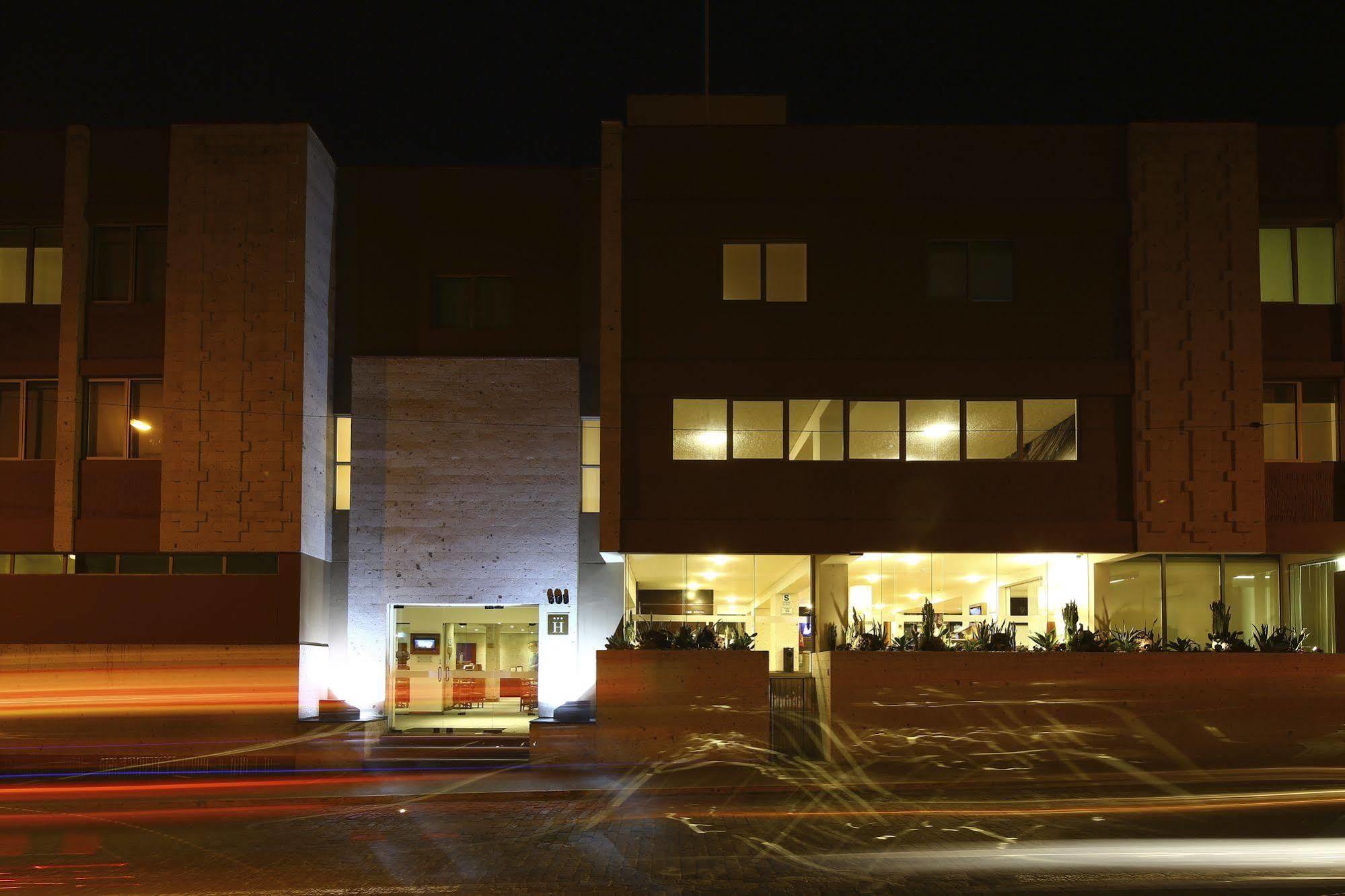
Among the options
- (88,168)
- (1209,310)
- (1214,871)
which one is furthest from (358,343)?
(1214,871)

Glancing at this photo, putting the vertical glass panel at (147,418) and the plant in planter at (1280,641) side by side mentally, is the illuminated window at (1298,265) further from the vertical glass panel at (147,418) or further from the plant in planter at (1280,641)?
the vertical glass panel at (147,418)

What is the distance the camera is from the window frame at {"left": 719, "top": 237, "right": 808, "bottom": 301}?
24.8m

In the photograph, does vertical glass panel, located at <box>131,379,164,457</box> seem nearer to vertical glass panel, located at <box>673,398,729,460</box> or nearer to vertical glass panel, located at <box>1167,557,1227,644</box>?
vertical glass panel, located at <box>673,398,729,460</box>

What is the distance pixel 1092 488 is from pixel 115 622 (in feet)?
63.9

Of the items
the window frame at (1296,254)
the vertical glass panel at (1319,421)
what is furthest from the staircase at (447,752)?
the window frame at (1296,254)

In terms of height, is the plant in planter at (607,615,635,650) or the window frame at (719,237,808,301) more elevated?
the window frame at (719,237,808,301)

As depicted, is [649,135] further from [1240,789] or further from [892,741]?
[1240,789]

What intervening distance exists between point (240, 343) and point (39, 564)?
6.06 metres

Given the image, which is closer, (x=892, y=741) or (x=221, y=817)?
(x=221, y=817)

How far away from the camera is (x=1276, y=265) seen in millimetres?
25047

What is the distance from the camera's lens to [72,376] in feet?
81.0

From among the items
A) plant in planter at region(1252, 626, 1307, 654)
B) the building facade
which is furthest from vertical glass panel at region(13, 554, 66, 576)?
plant in planter at region(1252, 626, 1307, 654)

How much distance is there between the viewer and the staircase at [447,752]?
22.7 meters

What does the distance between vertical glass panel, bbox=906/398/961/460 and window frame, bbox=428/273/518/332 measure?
8.60 m
